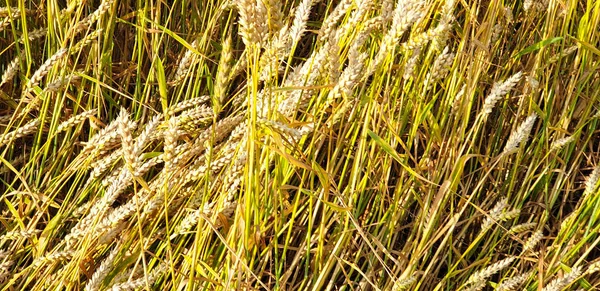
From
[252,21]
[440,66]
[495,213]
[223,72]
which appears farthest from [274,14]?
[495,213]

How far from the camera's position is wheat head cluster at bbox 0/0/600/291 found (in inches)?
37.8

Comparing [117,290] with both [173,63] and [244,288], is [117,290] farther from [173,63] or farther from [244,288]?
[173,63]

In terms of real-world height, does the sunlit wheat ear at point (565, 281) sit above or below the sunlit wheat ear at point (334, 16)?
below

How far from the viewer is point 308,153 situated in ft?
3.40

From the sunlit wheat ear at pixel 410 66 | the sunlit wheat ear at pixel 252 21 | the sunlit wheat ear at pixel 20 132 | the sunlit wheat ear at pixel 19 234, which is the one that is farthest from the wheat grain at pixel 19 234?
the sunlit wheat ear at pixel 410 66

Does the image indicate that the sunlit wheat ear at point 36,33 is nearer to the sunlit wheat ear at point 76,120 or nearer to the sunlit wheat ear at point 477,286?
the sunlit wheat ear at point 76,120

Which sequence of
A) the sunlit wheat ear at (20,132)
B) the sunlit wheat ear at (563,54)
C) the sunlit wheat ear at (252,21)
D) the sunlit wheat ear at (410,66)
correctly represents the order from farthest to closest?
the sunlit wheat ear at (563,54), the sunlit wheat ear at (20,132), the sunlit wheat ear at (410,66), the sunlit wheat ear at (252,21)

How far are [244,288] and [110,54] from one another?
0.58 m

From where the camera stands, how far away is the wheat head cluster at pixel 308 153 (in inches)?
37.8

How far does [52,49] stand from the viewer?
48.6 inches

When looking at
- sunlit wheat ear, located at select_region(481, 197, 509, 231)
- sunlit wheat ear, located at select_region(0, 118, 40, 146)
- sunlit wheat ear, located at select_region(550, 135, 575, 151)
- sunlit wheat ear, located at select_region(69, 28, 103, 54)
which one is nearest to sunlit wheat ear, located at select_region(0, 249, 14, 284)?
sunlit wheat ear, located at select_region(0, 118, 40, 146)

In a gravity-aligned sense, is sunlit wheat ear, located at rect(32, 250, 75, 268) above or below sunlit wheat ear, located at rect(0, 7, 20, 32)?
below

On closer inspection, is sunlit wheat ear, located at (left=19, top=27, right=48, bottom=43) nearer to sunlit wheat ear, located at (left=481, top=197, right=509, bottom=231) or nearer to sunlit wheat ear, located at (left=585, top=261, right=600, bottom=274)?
sunlit wheat ear, located at (left=481, top=197, right=509, bottom=231)

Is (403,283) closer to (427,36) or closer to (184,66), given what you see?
(427,36)
